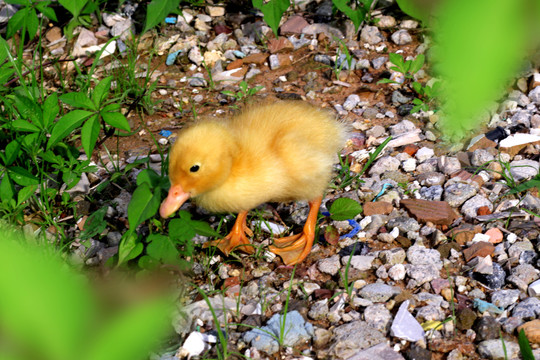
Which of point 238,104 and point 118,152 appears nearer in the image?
point 118,152

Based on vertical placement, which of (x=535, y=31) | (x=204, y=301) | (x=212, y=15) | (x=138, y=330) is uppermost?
(x=535, y=31)

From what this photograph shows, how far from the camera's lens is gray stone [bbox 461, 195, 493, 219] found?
11.7 ft

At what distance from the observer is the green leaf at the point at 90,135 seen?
129 inches

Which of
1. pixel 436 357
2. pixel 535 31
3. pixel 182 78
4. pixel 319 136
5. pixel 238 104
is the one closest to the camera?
pixel 535 31

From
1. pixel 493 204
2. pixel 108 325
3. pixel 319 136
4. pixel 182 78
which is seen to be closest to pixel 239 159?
pixel 319 136

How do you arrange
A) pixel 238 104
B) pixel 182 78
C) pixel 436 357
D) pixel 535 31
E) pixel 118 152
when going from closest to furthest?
pixel 535 31, pixel 436 357, pixel 118 152, pixel 238 104, pixel 182 78

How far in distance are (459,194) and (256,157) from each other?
1213 millimetres

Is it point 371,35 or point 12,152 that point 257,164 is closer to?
point 12,152

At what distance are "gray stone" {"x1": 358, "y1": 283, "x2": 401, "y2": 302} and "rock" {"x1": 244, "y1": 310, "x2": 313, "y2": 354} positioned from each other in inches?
13.3

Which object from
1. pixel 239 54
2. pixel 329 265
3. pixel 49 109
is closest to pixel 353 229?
pixel 329 265

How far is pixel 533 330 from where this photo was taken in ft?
9.02

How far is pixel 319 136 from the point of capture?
3.43 metres

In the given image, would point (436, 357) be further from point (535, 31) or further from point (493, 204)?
point (535, 31)

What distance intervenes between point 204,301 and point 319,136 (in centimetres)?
103
